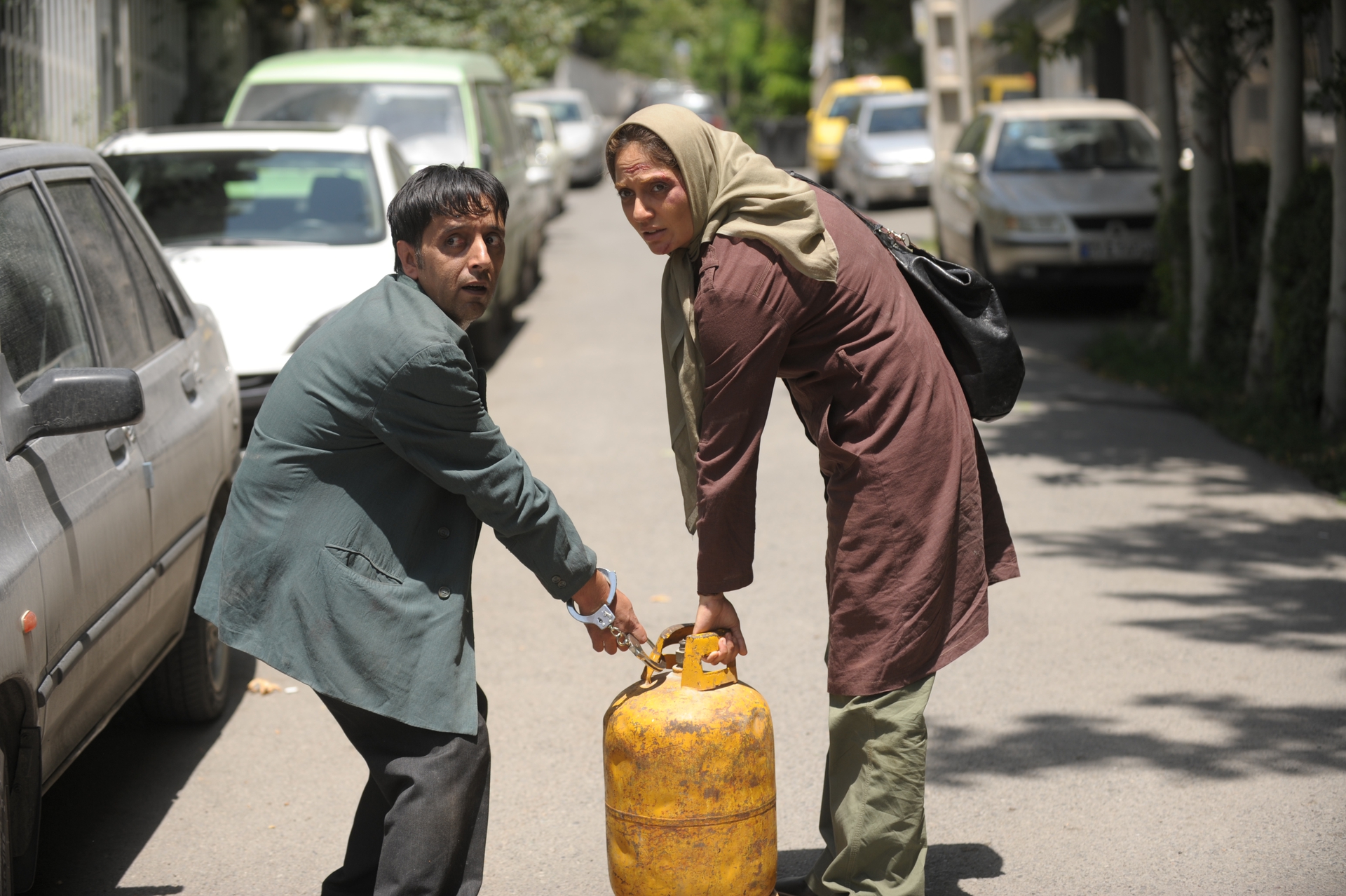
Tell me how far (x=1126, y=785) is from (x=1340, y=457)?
434cm

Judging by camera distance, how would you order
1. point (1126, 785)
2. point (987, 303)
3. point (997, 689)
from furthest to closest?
point (997, 689) < point (1126, 785) < point (987, 303)

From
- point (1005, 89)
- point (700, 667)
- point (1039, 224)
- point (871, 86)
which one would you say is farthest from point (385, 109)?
point (871, 86)

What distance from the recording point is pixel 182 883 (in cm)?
379

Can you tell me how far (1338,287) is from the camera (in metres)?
8.13

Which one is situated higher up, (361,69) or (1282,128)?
(361,69)

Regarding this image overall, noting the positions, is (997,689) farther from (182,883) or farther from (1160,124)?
(1160,124)

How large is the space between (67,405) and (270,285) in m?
4.58

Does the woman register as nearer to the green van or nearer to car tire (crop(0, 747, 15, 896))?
car tire (crop(0, 747, 15, 896))

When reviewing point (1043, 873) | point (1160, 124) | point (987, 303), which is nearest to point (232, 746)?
point (1043, 873)

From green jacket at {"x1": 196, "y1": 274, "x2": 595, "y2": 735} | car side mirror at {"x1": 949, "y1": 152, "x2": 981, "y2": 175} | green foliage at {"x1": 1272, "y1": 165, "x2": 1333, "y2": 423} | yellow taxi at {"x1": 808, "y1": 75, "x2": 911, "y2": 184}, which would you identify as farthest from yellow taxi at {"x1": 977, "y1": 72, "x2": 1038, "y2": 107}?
green jacket at {"x1": 196, "y1": 274, "x2": 595, "y2": 735}

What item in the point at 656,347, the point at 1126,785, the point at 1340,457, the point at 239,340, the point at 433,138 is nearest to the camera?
the point at 1126,785

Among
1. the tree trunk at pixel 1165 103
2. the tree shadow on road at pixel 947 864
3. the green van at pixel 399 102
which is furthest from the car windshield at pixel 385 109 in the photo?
the tree shadow on road at pixel 947 864

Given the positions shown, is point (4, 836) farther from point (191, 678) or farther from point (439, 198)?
point (191, 678)

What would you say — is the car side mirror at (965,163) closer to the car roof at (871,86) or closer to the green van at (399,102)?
the green van at (399,102)
